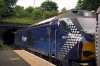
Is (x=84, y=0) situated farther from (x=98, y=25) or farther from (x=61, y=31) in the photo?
(x=98, y=25)

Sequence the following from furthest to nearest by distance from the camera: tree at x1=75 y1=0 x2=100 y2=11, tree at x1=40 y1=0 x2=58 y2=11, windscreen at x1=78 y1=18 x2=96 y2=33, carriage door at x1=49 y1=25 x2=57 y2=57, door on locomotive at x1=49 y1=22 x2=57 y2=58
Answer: tree at x1=40 y1=0 x2=58 y2=11, tree at x1=75 y1=0 x2=100 y2=11, carriage door at x1=49 y1=25 x2=57 y2=57, door on locomotive at x1=49 y1=22 x2=57 y2=58, windscreen at x1=78 y1=18 x2=96 y2=33

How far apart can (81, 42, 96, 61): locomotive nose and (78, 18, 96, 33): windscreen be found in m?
0.76

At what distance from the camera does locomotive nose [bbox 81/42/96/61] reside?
7910 millimetres

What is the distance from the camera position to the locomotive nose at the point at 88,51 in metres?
7.91

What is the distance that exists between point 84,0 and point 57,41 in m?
21.6

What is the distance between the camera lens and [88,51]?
7.97 metres

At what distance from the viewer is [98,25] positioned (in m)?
7.29

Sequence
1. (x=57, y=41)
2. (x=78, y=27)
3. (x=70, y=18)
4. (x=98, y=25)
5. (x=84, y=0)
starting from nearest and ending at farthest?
(x=98, y=25)
(x=78, y=27)
(x=70, y=18)
(x=57, y=41)
(x=84, y=0)

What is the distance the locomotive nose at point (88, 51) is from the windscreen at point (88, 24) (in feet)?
2.49

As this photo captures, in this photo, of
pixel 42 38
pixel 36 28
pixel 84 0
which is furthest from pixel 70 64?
pixel 84 0

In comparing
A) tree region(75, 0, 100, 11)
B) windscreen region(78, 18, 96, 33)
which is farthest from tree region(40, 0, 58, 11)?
windscreen region(78, 18, 96, 33)

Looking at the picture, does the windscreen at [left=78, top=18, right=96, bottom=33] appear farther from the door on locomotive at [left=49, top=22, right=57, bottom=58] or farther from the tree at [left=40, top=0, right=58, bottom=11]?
the tree at [left=40, top=0, right=58, bottom=11]

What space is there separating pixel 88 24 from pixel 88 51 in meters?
1.48

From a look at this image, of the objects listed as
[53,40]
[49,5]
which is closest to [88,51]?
[53,40]
